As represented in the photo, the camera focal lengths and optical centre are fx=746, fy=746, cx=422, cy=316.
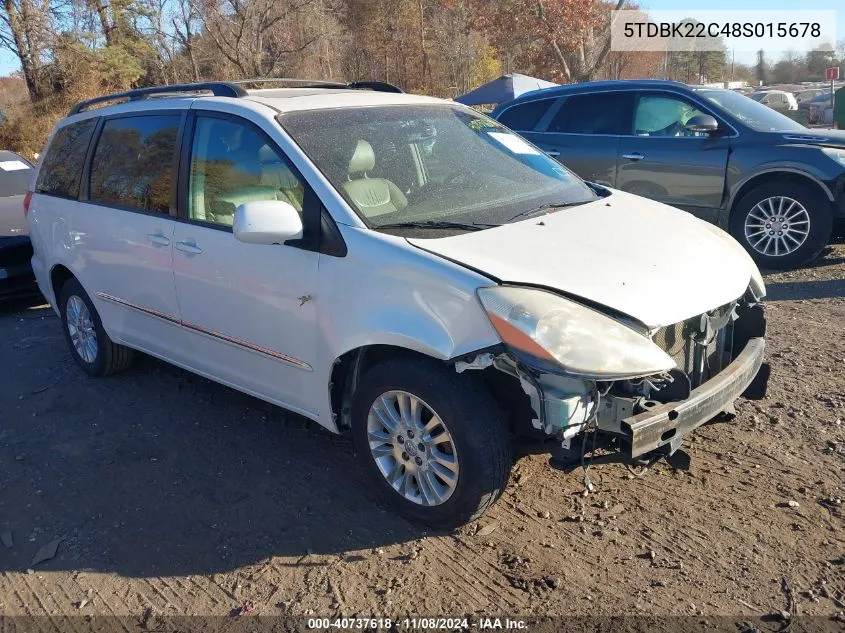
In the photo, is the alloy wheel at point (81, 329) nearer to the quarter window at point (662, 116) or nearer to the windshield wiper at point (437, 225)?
the windshield wiper at point (437, 225)

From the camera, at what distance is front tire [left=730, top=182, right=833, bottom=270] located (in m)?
7.14

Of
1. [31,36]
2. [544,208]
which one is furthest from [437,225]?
[31,36]

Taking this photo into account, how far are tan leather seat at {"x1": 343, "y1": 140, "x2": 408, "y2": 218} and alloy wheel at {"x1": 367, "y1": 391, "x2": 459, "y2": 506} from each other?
0.88 meters

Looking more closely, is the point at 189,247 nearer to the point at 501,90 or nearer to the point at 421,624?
the point at 421,624

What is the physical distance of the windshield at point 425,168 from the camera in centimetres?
353

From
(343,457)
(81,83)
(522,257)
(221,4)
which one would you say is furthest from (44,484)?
(221,4)

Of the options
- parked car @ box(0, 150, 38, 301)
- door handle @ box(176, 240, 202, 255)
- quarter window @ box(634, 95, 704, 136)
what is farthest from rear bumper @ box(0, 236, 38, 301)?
quarter window @ box(634, 95, 704, 136)

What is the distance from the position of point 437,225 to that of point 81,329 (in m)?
3.28

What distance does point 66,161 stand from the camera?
534 centimetres

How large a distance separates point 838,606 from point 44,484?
375cm

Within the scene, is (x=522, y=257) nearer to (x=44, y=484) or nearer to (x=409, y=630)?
(x=409, y=630)

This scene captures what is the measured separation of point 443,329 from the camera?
9.67ft

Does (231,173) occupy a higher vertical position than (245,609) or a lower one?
higher

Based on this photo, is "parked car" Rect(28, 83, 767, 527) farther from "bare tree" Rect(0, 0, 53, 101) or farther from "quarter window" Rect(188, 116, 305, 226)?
"bare tree" Rect(0, 0, 53, 101)
